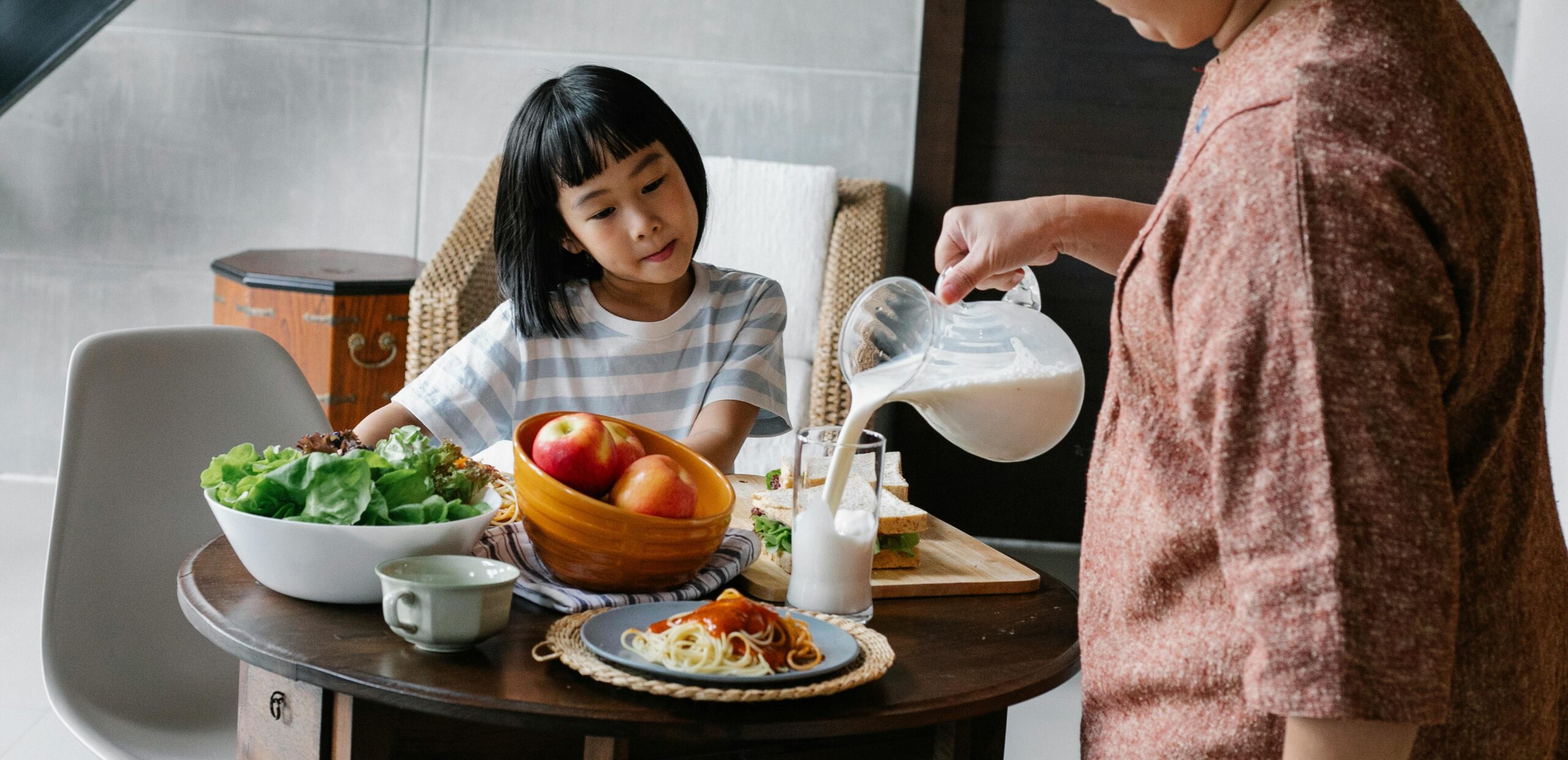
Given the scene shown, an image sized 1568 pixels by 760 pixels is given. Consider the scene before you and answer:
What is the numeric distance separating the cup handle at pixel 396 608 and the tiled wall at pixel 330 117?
2.86 meters

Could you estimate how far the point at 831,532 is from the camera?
1099mm

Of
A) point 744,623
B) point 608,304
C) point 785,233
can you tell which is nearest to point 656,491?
point 744,623

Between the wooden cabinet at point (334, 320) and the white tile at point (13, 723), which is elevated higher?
the wooden cabinet at point (334, 320)

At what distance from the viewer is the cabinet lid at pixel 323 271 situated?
3.02 metres

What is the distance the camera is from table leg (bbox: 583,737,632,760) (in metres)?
0.94

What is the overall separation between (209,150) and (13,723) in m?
1.95

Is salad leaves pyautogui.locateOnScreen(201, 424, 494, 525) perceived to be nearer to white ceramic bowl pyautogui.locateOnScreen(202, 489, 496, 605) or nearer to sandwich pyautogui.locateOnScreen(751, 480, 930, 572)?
white ceramic bowl pyautogui.locateOnScreen(202, 489, 496, 605)

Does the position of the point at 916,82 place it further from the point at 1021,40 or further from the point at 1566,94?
the point at 1566,94

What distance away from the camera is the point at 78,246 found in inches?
146

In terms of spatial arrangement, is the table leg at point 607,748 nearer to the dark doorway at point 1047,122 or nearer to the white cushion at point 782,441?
the white cushion at point 782,441

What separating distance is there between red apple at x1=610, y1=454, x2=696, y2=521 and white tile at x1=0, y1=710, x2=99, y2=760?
59.3 inches

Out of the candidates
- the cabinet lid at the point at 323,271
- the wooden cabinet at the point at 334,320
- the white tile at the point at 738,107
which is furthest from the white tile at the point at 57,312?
the white tile at the point at 738,107

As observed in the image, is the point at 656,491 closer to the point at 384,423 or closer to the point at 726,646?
the point at 726,646

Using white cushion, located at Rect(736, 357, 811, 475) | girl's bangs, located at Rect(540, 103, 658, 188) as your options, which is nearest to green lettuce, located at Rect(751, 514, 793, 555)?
girl's bangs, located at Rect(540, 103, 658, 188)
